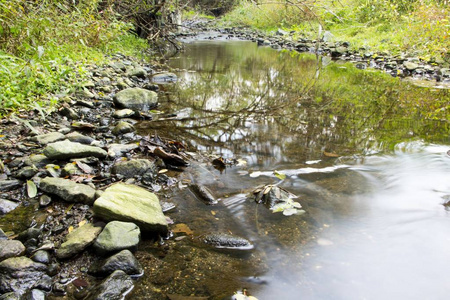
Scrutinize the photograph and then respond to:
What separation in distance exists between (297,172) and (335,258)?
1.24m

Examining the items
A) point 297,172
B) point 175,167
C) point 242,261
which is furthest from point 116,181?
point 297,172

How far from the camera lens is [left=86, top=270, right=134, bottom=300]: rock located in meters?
1.59

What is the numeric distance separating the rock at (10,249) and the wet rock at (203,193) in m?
1.30

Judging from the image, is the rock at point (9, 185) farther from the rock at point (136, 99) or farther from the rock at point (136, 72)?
the rock at point (136, 72)

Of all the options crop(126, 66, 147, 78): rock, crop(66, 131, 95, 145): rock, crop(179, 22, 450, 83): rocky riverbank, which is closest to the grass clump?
crop(66, 131, 95, 145): rock

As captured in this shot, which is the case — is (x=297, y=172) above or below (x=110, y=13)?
below

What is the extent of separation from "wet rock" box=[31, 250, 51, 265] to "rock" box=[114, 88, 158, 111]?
3.29 metres

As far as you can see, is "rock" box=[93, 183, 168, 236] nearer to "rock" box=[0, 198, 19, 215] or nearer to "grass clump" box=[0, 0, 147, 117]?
"rock" box=[0, 198, 19, 215]

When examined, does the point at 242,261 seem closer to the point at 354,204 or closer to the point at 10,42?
the point at 354,204

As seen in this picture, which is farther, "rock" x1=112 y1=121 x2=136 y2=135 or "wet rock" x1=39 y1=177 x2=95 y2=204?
"rock" x1=112 y1=121 x2=136 y2=135

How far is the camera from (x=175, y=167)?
123 inches

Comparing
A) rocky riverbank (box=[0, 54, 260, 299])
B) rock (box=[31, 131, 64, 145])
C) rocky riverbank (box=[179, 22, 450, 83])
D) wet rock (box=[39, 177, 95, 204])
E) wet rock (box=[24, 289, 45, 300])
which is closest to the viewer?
wet rock (box=[24, 289, 45, 300])

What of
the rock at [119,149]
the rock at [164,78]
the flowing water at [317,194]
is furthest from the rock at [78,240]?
the rock at [164,78]

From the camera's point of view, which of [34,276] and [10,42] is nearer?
[34,276]
